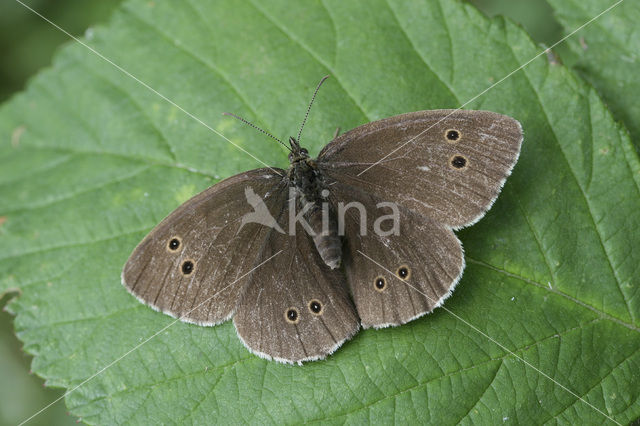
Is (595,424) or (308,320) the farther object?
(308,320)

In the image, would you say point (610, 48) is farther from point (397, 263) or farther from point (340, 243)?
point (340, 243)

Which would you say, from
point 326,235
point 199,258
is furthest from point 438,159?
point 199,258

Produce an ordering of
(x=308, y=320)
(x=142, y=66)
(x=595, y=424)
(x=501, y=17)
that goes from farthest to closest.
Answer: (x=142, y=66)
(x=501, y=17)
(x=308, y=320)
(x=595, y=424)

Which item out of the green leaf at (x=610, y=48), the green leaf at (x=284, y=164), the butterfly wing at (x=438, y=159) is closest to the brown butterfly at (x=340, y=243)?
the butterfly wing at (x=438, y=159)

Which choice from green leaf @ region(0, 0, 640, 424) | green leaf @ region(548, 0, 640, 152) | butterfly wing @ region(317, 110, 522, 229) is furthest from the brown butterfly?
green leaf @ region(548, 0, 640, 152)

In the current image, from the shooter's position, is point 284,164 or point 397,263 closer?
point 397,263

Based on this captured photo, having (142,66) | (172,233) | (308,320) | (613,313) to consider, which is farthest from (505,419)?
(142,66)

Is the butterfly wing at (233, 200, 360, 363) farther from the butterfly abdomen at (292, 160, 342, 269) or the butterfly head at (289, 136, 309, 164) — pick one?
the butterfly head at (289, 136, 309, 164)

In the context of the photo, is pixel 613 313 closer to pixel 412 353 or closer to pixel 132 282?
pixel 412 353
